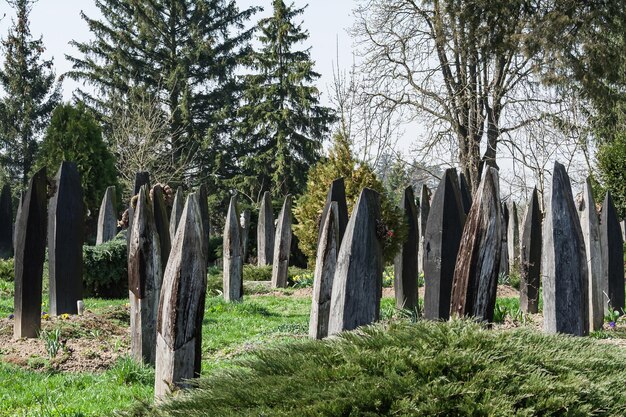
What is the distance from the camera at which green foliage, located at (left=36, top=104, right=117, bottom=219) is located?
2003cm

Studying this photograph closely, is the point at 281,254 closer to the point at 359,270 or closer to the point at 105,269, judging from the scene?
the point at 105,269

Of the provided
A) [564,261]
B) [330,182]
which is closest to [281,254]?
[330,182]

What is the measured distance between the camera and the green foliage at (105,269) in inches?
529

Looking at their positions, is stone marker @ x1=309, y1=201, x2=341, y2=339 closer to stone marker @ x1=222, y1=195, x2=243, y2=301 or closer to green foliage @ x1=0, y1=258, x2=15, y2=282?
stone marker @ x1=222, y1=195, x2=243, y2=301

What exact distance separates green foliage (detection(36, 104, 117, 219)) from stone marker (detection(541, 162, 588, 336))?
52.1ft

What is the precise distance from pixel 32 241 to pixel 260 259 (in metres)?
10.6

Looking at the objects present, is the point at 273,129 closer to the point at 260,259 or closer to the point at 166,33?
the point at 166,33

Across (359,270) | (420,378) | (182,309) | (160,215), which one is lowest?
(420,378)

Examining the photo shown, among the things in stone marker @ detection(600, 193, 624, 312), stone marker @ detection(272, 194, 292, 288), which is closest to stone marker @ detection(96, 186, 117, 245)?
stone marker @ detection(272, 194, 292, 288)

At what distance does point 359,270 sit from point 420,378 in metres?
2.04

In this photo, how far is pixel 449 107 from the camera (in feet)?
86.1

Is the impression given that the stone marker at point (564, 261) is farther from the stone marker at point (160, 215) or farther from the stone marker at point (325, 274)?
the stone marker at point (160, 215)

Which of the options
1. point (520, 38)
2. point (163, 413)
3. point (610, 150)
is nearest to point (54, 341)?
point (163, 413)

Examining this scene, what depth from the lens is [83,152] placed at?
20.3m
